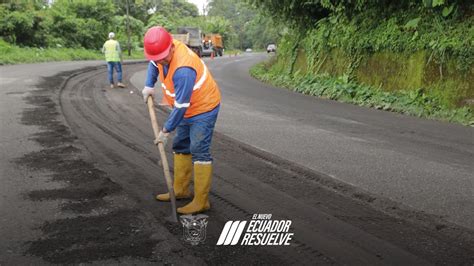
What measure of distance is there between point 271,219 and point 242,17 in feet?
346

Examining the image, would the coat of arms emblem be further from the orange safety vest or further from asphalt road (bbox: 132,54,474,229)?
Answer: asphalt road (bbox: 132,54,474,229)

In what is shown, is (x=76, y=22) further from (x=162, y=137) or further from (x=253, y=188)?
(x=162, y=137)

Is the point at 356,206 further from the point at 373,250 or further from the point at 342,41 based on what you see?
the point at 342,41

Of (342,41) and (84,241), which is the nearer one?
(84,241)

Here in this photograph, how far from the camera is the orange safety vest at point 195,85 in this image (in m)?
4.43

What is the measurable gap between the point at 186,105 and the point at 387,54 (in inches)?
408

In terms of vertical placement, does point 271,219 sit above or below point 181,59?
below

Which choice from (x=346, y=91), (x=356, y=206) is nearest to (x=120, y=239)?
(x=356, y=206)

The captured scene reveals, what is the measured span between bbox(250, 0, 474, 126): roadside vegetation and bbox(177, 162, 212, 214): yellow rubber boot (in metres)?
7.16

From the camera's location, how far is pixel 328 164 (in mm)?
6484

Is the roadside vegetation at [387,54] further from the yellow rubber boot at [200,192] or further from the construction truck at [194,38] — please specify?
the construction truck at [194,38]

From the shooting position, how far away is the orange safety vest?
4.43m

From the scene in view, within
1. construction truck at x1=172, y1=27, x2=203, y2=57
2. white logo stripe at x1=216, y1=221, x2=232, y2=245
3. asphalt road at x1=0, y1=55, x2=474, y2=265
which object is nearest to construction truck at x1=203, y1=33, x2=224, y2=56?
construction truck at x1=172, y1=27, x2=203, y2=57

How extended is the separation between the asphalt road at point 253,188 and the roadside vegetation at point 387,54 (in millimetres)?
1559
